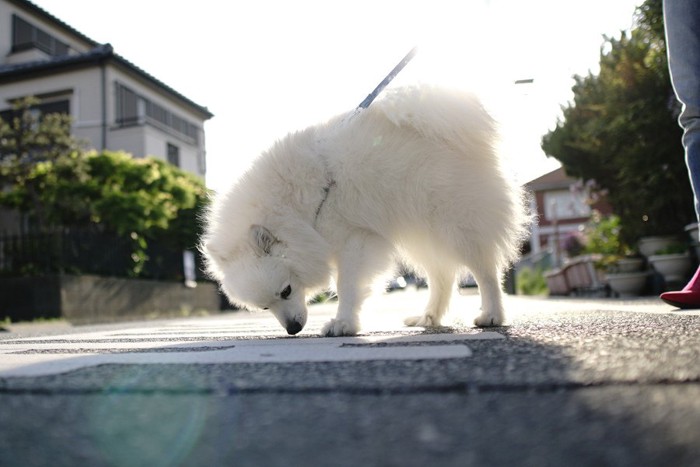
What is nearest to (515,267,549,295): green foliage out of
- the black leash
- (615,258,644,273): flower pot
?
(615,258,644,273): flower pot

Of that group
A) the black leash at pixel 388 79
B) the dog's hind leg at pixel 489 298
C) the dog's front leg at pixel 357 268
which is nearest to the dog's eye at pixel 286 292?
the dog's front leg at pixel 357 268

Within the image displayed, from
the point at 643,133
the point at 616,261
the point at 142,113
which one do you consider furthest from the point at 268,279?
the point at 142,113

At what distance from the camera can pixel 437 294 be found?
11.7 ft

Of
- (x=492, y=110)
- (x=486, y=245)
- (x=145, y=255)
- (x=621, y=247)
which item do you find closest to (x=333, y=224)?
(x=486, y=245)

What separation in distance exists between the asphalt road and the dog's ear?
1388mm

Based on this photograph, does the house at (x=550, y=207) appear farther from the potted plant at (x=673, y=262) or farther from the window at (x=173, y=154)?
the potted plant at (x=673, y=262)

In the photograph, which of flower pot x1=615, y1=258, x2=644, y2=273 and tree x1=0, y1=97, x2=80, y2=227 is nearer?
flower pot x1=615, y1=258, x2=644, y2=273

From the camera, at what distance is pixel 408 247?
3303mm

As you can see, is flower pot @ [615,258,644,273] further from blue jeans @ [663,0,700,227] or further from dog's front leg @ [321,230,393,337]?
dog's front leg @ [321,230,393,337]

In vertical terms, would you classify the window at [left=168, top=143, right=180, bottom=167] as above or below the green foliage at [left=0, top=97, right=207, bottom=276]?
above

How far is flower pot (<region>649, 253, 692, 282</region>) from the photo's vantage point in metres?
7.61

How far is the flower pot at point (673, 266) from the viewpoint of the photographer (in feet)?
25.0

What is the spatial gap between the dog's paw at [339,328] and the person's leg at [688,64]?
1781mm

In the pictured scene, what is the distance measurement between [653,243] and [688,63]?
5988mm
